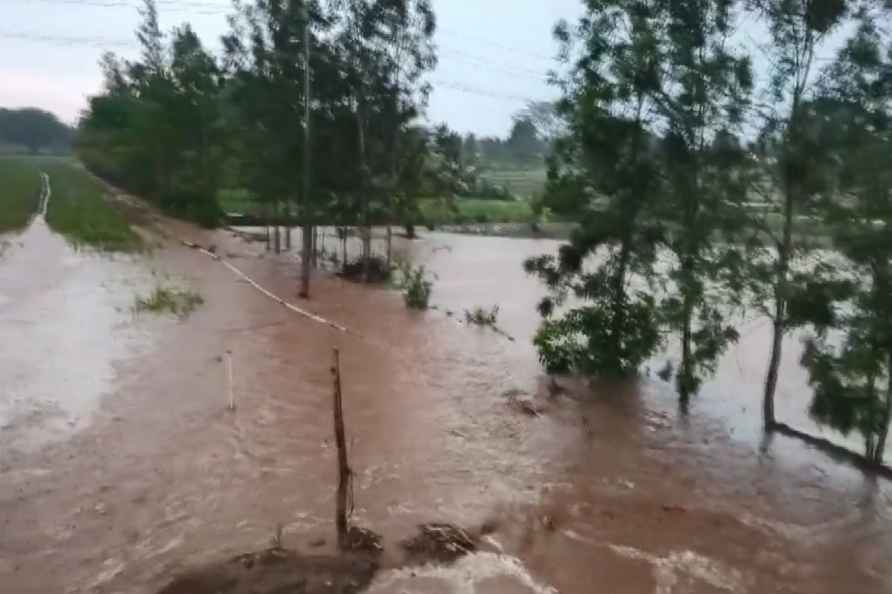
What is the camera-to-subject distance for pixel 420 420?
12.6 metres

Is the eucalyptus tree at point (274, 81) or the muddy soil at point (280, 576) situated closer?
the muddy soil at point (280, 576)

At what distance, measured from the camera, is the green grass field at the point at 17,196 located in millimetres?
39175

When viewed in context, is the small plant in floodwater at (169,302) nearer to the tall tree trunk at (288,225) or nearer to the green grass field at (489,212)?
the tall tree trunk at (288,225)

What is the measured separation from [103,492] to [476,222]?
47.1 meters

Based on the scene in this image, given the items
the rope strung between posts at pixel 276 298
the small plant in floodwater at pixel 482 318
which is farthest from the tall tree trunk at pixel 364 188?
the small plant in floodwater at pixel 482 318

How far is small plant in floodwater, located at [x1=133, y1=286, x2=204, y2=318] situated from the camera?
65.0 feet

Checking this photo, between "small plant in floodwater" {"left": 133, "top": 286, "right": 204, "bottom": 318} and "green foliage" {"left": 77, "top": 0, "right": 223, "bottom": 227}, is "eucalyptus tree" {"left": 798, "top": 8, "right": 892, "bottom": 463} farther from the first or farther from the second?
"green foliage" {"left": 77, "top": 0, "right": 223, "bottom": 227}

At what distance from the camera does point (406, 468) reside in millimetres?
10461

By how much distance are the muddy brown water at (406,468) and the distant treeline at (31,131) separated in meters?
119

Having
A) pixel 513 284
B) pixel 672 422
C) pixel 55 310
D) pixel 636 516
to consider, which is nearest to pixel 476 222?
pixel 513 284

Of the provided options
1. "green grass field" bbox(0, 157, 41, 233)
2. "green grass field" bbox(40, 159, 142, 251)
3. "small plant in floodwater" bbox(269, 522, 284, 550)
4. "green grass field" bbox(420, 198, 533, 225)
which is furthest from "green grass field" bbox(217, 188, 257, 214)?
"small plant in floodwater" bbox(269, 522, 284, 550)

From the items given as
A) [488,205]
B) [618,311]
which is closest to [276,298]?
[618,311]

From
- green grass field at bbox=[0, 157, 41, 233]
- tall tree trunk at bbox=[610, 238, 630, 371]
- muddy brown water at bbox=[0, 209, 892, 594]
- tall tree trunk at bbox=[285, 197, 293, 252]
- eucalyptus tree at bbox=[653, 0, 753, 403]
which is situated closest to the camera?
muddy brown water at bbox=[0, 209, 892, 594]

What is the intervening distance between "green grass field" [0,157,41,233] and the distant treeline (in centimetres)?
5041
